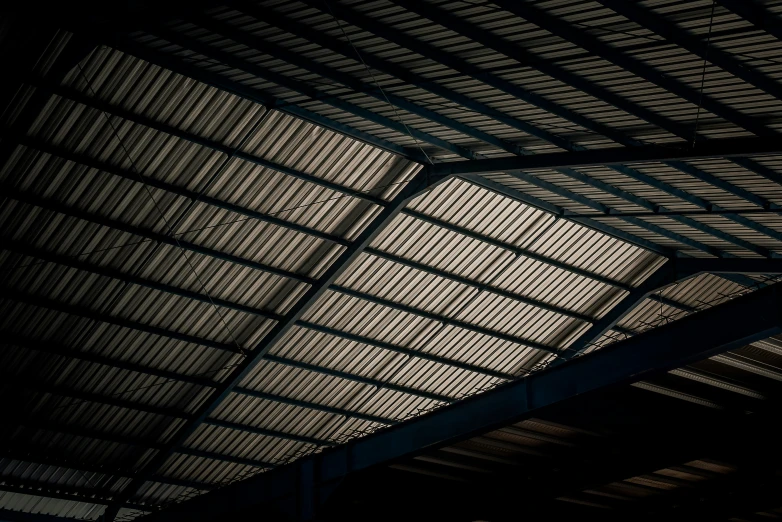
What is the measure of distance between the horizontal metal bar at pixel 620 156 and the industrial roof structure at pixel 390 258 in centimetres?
7

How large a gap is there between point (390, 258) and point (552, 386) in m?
18.0

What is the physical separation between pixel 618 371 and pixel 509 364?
2552cm

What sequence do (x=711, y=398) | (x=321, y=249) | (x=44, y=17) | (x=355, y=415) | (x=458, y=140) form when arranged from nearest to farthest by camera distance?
(x=711, y=398)
(x=44, y=17)
(x=458, y=140)
(x=321, y=249)
(x=355, y=415)

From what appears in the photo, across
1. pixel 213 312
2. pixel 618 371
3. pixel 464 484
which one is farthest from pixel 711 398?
pixel 213 312

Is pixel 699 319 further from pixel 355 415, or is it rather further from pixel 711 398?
pixel 355 415

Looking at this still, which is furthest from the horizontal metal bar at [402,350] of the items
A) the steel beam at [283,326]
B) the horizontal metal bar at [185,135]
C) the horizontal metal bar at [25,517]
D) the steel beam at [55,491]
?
the horizontal metal bar at [25,517]

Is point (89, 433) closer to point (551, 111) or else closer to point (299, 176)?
point (299, 176)

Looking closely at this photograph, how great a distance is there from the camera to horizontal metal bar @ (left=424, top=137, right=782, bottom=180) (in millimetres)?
23672

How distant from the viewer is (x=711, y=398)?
18.2 meters

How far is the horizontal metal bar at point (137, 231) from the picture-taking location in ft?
98.0

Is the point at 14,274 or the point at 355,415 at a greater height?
the point at 14,274

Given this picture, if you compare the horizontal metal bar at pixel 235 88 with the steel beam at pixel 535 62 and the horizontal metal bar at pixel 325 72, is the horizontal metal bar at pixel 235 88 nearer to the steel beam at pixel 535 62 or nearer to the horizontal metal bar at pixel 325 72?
the horizontal metal bar at pixel 325 72

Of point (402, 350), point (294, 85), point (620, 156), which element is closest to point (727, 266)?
point (620, 156)

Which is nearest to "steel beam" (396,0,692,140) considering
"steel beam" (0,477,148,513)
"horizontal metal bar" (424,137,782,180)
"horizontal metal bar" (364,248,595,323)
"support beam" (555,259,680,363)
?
"horizontal metal bar" (424,137,782,180)
